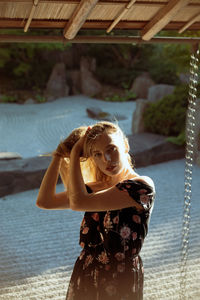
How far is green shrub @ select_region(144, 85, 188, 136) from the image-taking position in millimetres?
6508

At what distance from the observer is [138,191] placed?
131cm

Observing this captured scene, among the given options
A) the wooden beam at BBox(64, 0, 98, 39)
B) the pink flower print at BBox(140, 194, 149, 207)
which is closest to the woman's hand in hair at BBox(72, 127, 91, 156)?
the pink flower print at BBox(140, 194, 149, 207)

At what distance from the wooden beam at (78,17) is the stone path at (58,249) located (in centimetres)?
173

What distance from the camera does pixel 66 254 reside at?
329 cm

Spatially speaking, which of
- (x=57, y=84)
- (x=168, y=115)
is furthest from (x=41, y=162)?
(x=57, y=84)

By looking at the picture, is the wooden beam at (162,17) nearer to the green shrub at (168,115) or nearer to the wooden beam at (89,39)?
the wooden beam at (89,39)

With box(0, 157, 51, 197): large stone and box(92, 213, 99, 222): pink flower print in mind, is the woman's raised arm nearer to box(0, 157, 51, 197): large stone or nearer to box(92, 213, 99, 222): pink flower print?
box(92, 213, 99, 222): pink flower print

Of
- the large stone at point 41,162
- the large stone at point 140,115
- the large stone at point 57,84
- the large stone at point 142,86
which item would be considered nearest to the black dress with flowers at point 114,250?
the large stone at point 41,162

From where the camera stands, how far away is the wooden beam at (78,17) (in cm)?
137

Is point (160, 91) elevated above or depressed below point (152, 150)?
above

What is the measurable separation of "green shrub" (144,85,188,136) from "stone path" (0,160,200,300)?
1592mm

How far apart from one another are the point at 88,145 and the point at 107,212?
228 mm

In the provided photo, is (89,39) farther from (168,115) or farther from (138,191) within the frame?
(168,115)

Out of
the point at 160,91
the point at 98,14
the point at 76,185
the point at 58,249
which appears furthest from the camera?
the point at 160,91
